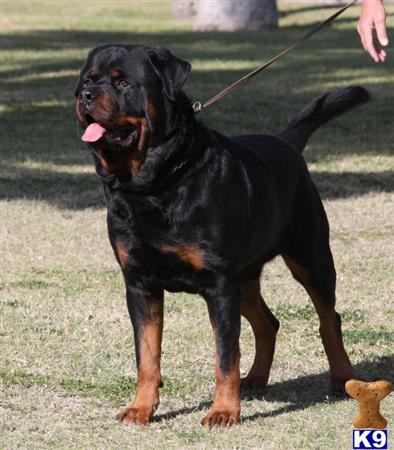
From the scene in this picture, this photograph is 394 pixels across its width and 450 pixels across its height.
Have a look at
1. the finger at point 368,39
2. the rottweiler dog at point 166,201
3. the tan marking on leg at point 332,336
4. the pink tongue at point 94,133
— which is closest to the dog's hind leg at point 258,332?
the tan marking on leg at point 332,336

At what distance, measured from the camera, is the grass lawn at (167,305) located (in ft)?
18.6

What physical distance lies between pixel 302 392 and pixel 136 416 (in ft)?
3.36

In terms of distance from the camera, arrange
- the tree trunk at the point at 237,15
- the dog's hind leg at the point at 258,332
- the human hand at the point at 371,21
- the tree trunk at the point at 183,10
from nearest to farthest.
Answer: the human hand at the point at 371,21
the dog's hind leg at the point at 258,332
the tree trunk at the point at 237,15
the tree trunk at the point at 183,10

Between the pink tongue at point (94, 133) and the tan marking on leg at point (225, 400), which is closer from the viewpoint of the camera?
the pink tongue at point (94, 133)

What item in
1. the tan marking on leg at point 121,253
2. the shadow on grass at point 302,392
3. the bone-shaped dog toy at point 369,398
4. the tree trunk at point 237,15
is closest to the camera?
the bone-shaped dog toy at point 369,398

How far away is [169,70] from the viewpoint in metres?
5.33

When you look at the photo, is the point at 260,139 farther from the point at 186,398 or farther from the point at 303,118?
the point at 186,398

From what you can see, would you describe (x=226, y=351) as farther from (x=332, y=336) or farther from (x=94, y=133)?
(x=94, y=133)

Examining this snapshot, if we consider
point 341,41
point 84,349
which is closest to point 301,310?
point 84,349

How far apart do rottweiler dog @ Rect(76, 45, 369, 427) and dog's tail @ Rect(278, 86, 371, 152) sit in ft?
2.74

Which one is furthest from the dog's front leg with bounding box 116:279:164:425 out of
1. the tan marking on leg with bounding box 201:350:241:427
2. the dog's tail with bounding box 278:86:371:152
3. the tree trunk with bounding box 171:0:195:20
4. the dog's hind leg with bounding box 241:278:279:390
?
the tree trunk with bounding box 171:0:195:20

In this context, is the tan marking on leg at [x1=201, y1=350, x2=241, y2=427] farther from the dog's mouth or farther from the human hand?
the human hand

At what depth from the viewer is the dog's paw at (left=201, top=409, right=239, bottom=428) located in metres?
5.48

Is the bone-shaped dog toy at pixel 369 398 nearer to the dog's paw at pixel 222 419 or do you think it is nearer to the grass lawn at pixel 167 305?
the grass lawn at pixel 167 305
